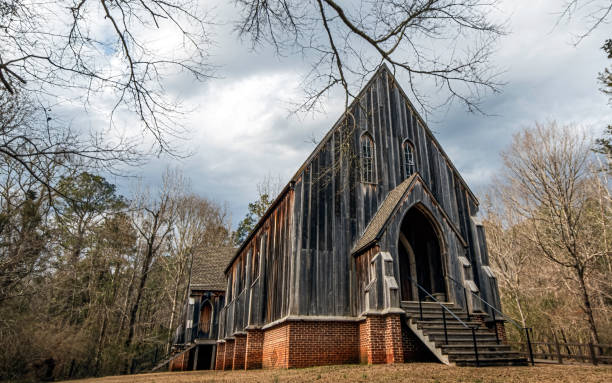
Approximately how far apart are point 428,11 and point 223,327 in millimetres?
20608

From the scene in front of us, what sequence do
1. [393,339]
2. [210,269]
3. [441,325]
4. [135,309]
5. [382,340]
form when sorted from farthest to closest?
1. [210,269]
2. [135,309]
3. [441,325]
4. [382,340]
5. [393,339]

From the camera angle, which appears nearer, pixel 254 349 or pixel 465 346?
pixel 465 346

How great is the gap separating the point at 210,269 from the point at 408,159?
19391 mm

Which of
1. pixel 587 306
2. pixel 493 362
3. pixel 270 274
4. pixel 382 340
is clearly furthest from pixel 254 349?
pixel 587 306

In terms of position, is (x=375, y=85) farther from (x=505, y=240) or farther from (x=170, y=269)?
(x=170, y=269)

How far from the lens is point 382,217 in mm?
12891

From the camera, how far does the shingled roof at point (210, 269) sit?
2719cm

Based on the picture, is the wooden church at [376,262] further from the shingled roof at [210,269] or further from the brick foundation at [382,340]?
the shingled roof at [210,269]

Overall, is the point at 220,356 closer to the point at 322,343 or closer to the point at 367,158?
the point at 322,343

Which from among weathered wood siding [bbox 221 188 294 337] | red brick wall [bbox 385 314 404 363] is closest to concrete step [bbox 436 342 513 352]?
red brick wall [bbox 385 314 404 363]

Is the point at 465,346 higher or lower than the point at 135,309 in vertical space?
lower

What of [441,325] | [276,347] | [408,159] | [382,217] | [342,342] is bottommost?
[276,347]

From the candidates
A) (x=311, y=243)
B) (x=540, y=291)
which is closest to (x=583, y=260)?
(x=540, y=291)

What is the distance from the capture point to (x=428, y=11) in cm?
617
